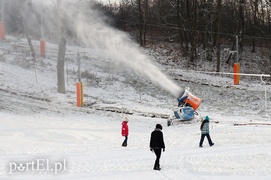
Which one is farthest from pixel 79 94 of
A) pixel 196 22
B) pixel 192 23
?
pixel 196 22

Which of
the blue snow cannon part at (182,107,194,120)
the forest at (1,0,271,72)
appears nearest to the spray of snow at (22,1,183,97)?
the blue snow cannon part at (182,107,194,120)

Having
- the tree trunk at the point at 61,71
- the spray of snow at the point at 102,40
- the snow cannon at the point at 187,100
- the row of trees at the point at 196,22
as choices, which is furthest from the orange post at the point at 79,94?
the row of trees at the point at 196,22

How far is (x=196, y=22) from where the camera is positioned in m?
47.8

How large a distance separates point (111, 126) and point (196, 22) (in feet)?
90.4

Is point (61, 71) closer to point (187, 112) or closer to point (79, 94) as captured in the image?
point (79, 94)

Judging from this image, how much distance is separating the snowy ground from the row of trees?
7.93 metres

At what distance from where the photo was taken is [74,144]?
18203 mm

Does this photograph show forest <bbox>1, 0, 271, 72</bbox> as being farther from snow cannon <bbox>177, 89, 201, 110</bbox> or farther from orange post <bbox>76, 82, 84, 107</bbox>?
snow cannon <bbox>177, 89, 201, 110</bbox>

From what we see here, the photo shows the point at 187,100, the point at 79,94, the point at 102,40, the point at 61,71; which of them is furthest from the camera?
the point at 102,40

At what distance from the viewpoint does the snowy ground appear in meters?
13.5

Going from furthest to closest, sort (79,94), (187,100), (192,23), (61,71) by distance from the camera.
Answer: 1. (192,23)
2. (61,71)
3. (79,94)
4. (187,100)

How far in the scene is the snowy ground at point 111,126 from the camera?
531 inches

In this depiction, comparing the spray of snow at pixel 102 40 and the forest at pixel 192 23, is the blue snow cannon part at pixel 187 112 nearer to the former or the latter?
the spray of snow at pixel 102 40

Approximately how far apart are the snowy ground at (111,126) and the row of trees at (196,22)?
312 inches
